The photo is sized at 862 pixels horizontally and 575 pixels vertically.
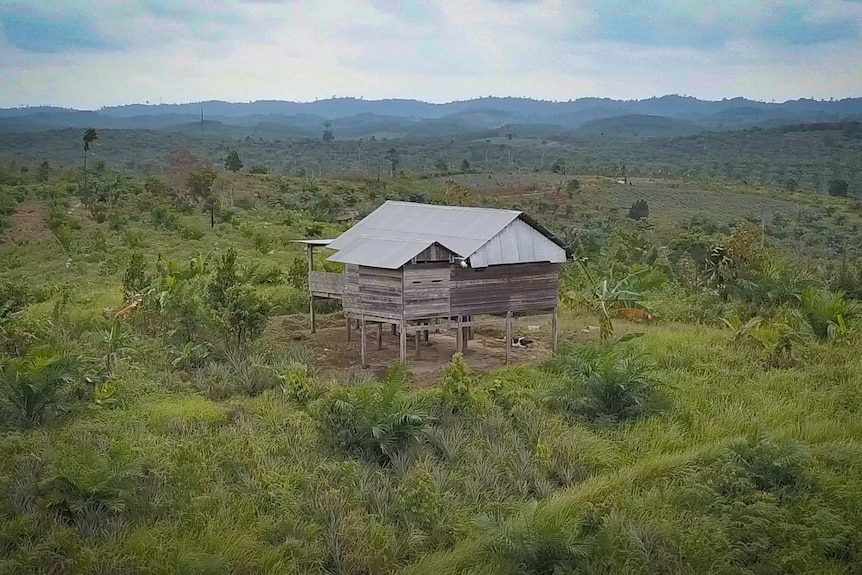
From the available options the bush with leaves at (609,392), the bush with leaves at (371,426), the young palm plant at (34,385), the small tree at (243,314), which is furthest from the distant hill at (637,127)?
the young palm plant at (34,385)

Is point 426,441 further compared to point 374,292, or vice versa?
point 374,292

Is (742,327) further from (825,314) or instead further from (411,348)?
(411,348)

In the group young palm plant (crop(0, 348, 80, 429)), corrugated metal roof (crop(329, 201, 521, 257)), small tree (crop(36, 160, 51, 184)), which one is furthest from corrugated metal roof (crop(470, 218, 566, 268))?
small tree (crop(36, 160, 51, 184))

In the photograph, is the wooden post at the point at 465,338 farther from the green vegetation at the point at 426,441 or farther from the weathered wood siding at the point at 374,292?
the weathered wood siding at the point at 374,292

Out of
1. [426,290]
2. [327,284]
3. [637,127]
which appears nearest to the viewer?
[426,290]

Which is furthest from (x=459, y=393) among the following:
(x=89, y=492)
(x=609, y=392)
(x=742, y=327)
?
(x=742, y=327)

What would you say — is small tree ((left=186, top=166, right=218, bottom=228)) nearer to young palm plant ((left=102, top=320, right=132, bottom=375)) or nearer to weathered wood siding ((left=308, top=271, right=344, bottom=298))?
weathered wood siding ((left=308, top=271, right=344, bottom=298))

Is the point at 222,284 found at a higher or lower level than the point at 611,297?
higher
